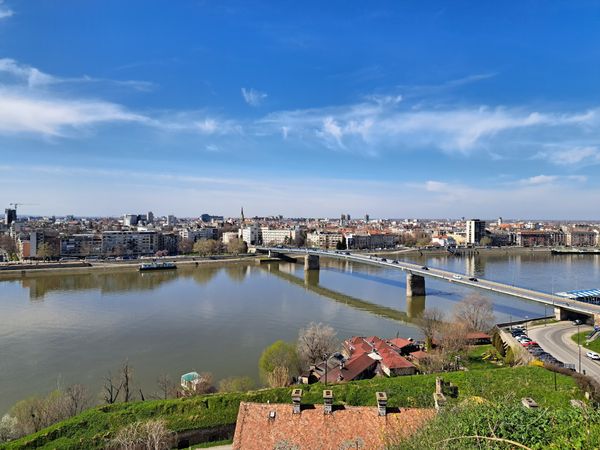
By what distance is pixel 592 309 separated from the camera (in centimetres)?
1541

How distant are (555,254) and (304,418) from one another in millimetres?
59671

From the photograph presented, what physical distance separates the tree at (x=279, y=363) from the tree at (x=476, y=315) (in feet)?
22.6

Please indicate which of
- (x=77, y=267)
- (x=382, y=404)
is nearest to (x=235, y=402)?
(x=382, y=404)

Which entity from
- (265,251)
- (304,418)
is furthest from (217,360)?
(265,251)

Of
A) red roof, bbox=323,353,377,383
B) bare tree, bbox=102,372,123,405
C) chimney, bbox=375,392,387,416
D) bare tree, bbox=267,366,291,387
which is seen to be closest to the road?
red roof, bbox=323,353,377,383

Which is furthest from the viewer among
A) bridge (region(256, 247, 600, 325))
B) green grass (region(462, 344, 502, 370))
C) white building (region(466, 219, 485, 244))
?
white building (region(466, 219, 485, 244))

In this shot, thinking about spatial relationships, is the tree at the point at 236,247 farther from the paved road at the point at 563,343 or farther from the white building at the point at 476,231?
the white building at the point at 476,231

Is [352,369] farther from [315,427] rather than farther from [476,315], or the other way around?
[476,315]

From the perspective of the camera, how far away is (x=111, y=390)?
9672 millimetres

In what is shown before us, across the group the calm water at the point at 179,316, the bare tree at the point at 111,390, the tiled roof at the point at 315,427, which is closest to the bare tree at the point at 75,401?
the bare tree at the point at 111,390

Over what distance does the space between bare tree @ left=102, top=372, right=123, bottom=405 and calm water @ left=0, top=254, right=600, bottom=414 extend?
280 millimetres

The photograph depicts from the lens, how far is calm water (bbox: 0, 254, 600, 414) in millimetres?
12180

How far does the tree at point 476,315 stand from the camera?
15.4 meters

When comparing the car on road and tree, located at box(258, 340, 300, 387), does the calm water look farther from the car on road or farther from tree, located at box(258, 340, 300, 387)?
the car on road
